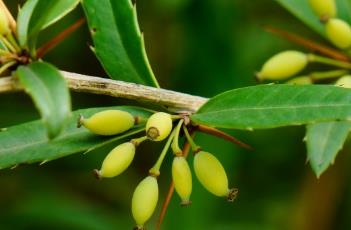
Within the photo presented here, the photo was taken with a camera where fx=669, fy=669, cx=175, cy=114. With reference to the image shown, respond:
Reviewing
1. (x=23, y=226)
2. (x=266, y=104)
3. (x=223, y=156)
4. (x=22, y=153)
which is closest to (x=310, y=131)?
(x=266, y=104)

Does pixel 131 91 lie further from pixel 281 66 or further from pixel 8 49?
pixel 281 66

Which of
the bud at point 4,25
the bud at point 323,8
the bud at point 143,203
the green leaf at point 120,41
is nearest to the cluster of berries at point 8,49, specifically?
the bud at point 4,25

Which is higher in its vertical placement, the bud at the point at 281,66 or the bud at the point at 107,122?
the bud at the point at 281,66

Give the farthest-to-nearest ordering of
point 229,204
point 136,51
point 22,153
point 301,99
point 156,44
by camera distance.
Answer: point 156,44, point 229,204, point 136,51, point 22,153, point 301,99

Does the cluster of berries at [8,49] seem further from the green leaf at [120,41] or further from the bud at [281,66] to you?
the bud at [281,66]

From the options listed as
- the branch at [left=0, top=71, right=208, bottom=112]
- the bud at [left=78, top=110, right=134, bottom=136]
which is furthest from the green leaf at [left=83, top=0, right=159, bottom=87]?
the bud at [left=78, top=110, right=134, bottom=136]

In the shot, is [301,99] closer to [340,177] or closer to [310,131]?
[310,131]
